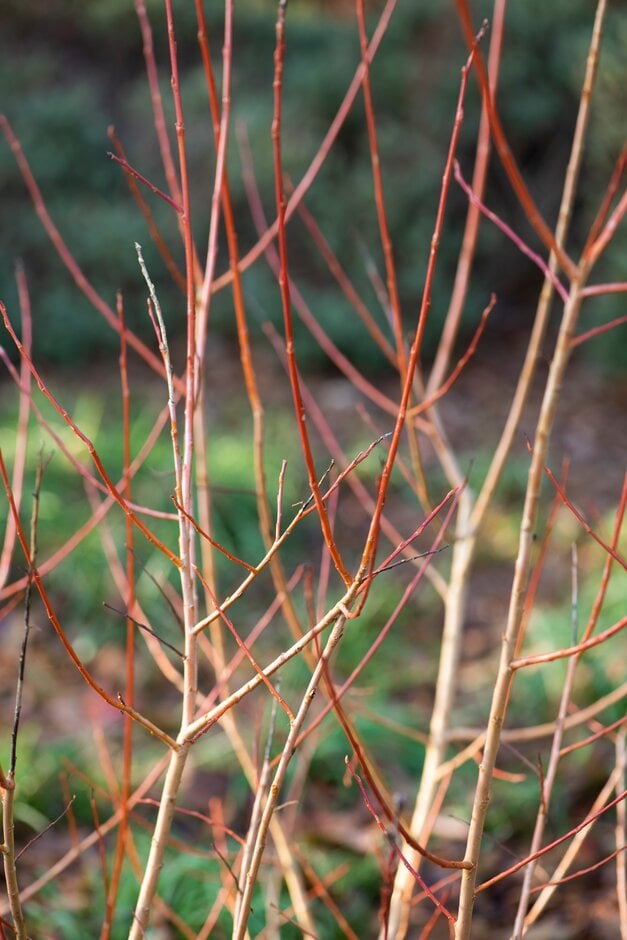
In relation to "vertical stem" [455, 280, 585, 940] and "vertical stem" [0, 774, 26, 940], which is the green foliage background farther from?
"vertical stem" [0, 774, 26, 940]

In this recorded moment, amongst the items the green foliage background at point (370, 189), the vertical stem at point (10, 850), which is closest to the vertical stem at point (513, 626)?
the vertical stem at point (10, 850)

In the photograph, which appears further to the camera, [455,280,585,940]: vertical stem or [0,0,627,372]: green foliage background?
[0,0,627,372]: green foliage background

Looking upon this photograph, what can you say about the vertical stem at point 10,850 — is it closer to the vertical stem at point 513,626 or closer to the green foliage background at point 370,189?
the vertical stem at point 513,626

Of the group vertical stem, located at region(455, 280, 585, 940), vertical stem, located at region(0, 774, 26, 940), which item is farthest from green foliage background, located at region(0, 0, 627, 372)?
vertical stem, located at region(0, 774, 26, 940)

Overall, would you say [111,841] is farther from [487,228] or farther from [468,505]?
[487,228]

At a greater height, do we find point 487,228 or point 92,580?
point 487,228

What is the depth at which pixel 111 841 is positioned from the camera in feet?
7.80

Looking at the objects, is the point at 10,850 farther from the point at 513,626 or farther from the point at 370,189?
the point at 370,189

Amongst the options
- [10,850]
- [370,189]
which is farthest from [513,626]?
[370,189]

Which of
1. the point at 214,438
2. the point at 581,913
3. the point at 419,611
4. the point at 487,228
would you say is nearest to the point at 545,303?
the point at 581,913

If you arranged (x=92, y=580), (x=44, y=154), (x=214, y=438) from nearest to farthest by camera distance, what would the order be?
(x=92, y=580) < (x=214, y=438) < (x=44, y=154)

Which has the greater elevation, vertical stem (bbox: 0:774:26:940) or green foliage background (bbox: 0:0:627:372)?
vertical stem (bbox: 0:774:26:940)

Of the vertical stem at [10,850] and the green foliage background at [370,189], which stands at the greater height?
the vertical stem at [10,850]

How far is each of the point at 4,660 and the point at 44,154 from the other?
18.0 feet
